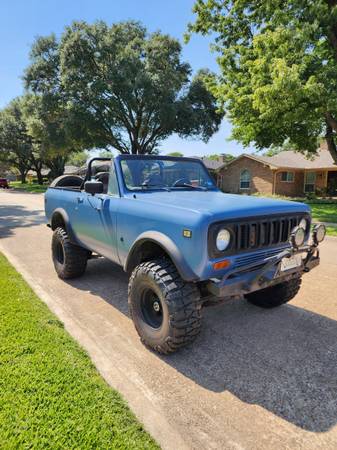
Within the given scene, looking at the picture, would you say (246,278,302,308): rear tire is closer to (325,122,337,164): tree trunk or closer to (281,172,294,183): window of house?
(325,122,337,164): tree trunk

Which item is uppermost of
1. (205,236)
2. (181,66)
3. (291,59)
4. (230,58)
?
(181,66)

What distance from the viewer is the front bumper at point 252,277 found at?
8.83 ft

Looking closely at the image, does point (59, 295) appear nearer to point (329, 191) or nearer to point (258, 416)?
point (258, 416)

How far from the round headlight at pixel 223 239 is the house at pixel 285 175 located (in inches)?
956

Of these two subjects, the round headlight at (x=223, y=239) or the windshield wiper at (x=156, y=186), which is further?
the windshield wiper at (x=156, y=186)

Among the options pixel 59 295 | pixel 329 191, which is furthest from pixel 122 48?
pixel 59 295

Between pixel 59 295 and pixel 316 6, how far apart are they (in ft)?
45.5

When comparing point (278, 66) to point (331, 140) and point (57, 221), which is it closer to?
point (331, 140)

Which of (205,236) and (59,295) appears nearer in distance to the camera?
(205,236)

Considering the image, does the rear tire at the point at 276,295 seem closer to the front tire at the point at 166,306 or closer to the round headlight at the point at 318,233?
the round headlight at the point at 318,233

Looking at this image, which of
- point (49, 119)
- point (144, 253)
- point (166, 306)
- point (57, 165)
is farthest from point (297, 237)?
point (57, 165)

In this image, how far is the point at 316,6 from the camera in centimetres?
1179

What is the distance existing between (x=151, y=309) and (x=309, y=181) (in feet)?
91.0

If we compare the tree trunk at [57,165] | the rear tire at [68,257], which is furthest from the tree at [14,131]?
the rear tire at [68,257]
